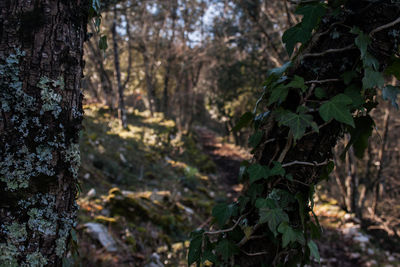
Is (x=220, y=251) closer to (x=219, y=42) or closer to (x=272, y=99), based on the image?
(x=272, y=99)

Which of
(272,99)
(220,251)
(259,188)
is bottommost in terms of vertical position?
(220,251)

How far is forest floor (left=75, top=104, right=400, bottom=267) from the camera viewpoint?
3.02 m

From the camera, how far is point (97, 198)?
408 cm

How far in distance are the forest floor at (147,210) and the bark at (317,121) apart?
0.91m

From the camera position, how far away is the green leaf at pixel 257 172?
3.13 feet

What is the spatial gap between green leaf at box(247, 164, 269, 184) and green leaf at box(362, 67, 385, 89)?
0.42 meters

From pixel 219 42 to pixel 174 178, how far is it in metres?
7.30

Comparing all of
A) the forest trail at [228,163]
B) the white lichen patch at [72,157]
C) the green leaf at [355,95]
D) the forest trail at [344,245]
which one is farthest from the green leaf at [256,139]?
the forest trail at [228,163]

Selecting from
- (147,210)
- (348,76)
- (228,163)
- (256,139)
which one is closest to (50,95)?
(256,139)

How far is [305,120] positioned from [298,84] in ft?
0.41

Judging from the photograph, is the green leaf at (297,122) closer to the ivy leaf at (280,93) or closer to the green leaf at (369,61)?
the ivy leaf at (280,93)

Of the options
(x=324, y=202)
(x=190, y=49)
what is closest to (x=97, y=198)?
(x=324, y=202)

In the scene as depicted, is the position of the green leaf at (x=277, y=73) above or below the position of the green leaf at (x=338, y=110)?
above

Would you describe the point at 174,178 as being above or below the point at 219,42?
below
